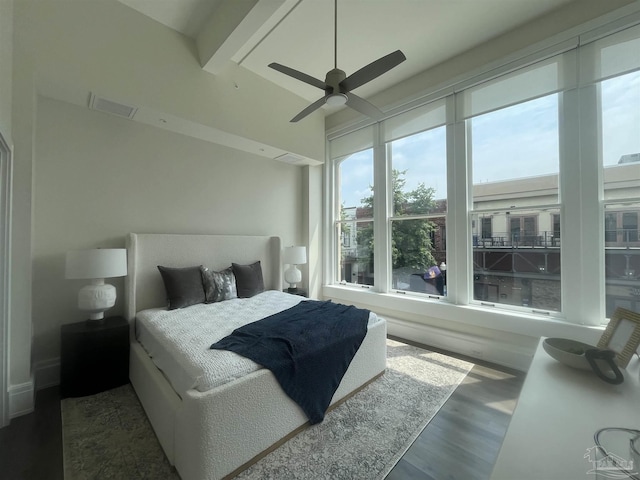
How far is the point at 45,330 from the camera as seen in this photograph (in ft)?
8.14

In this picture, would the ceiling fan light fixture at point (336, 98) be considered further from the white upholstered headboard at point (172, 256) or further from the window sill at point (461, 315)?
the window sill at point (461, 315)

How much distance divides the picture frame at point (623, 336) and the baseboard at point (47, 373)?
4076 mm

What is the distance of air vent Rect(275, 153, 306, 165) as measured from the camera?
4172 millimetres

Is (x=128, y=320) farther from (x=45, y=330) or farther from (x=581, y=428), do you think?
(x=581, y=428)

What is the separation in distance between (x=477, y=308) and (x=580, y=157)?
178 centimetres

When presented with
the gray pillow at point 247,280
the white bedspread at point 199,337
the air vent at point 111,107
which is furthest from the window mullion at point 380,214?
the air vent at point 111,107

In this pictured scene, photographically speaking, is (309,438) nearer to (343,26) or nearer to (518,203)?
(518,203)

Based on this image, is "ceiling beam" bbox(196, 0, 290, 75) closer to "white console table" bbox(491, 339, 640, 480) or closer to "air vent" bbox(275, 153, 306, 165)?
"air vent" bbox(275, 153, 306, 165)

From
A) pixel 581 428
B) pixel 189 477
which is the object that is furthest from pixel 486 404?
pixel 189 477

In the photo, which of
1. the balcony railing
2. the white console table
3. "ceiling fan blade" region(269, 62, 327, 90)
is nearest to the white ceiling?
→ "ceiling fan blade" region(269, 62, 327, 90)

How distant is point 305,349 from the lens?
1874 mm

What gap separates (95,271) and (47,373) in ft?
3.74

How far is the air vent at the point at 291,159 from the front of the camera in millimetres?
4172

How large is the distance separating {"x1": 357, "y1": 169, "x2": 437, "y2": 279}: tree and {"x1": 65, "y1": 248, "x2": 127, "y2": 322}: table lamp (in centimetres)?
335
